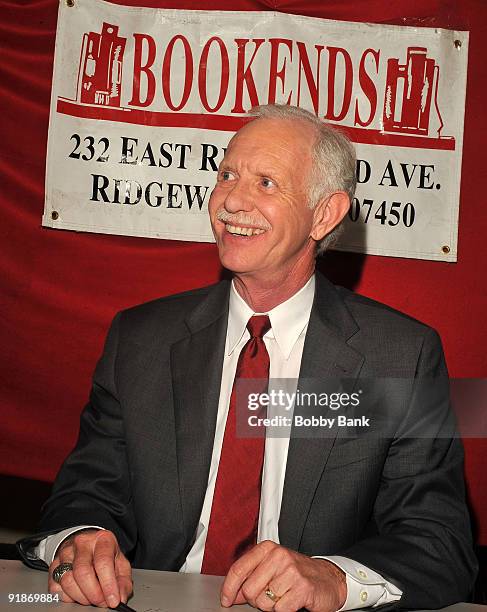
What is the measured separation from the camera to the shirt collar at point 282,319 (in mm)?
2301

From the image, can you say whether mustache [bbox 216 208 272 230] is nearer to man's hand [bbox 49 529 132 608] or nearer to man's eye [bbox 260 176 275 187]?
man's eye [bbox 260 176 275 187]

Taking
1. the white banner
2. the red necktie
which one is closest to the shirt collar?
the red necktie

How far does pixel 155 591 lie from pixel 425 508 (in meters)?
0.64

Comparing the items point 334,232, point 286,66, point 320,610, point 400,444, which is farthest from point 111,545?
point 286,66

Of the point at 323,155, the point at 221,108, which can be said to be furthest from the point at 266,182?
the point at 221,108

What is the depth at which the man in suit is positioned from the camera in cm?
206

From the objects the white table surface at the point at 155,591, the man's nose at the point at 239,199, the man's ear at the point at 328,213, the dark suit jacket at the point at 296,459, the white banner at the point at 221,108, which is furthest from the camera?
the white banner at the point at 221,108

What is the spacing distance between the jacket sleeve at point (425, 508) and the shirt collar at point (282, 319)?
1.05 ft

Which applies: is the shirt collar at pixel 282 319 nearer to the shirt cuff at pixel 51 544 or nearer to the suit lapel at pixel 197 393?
the suit lapel at pixel 197 393

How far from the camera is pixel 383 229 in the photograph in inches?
130

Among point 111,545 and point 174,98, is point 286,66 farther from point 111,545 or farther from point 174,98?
point 111,545

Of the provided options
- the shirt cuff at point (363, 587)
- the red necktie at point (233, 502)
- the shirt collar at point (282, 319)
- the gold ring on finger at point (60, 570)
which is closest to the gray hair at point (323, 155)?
the shirt collar at point (282, 319)

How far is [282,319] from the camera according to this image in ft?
7.63

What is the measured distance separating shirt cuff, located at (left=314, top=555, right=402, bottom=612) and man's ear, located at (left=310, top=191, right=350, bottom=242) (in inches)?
35.0
